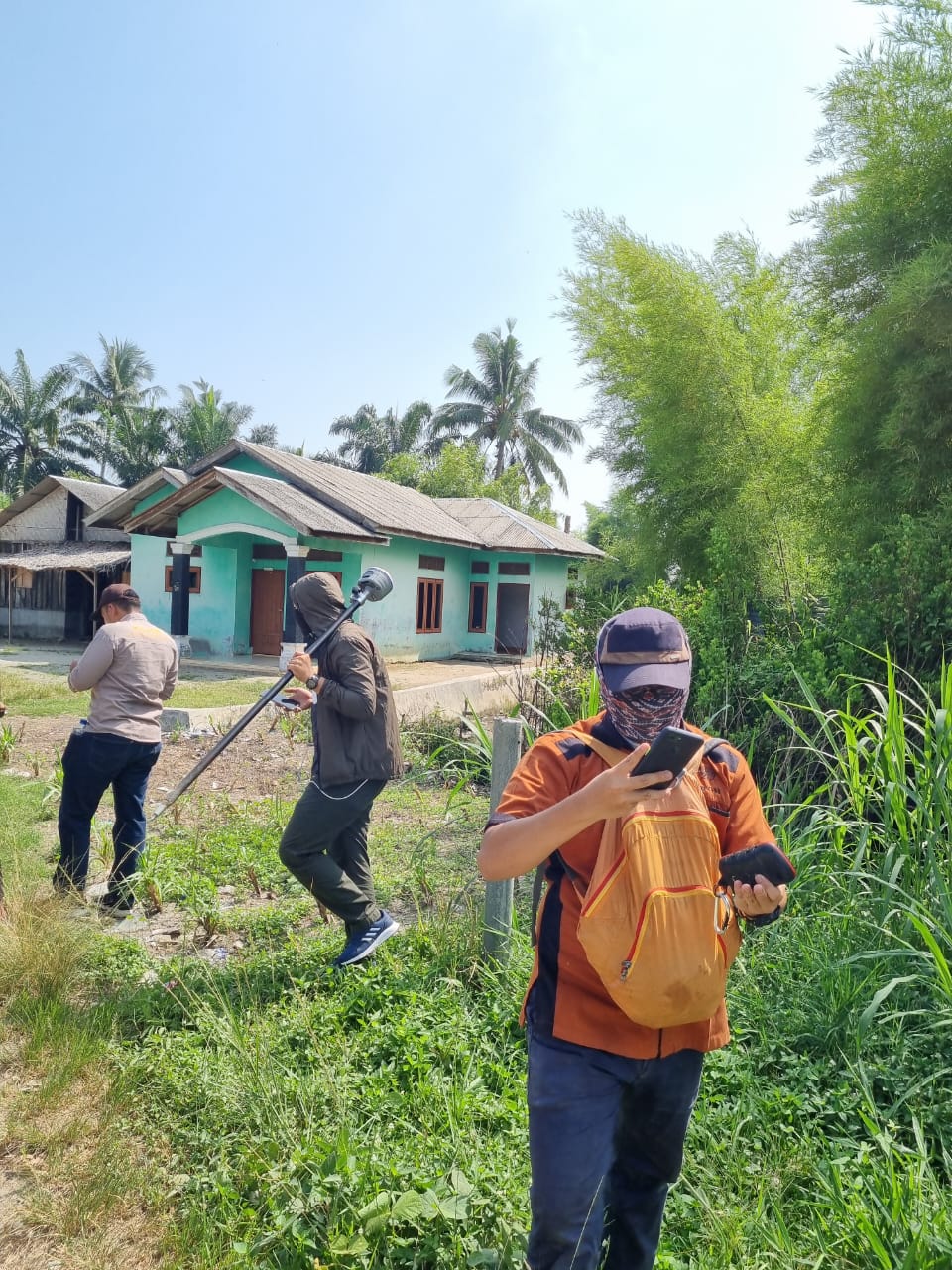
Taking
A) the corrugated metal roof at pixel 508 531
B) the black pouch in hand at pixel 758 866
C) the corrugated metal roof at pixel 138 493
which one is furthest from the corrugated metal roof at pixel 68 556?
the black pouch in hand at pixel 758 866

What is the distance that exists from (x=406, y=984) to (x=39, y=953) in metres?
1.54

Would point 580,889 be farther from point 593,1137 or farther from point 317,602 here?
point 317,602

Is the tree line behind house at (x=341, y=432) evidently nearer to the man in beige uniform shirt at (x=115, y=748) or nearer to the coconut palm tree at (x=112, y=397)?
the coconut palm tree at (x=112, y=397)

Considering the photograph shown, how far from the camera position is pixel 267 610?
19719mm

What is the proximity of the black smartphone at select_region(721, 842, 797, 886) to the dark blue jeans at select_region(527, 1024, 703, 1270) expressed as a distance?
1.31 feet

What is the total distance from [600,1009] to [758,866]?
0.41 m

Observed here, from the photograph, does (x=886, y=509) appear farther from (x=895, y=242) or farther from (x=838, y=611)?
(x=895, y=242)

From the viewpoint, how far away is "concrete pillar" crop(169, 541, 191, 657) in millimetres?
18438

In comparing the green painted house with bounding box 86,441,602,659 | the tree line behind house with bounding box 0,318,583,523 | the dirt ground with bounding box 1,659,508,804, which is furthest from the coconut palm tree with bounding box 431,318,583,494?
the dirt ground with bounding box 1,659,508,804

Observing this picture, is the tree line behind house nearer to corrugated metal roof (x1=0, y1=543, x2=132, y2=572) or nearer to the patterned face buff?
corrugated metal roof (x1=0, y1=543, x2=132, y2=572)

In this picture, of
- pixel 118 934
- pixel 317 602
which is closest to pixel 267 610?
pixel 118 934

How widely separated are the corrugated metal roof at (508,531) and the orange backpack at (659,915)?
19018mm

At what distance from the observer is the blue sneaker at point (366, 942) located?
3471 millimetres

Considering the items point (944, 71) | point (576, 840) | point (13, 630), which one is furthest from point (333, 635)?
point (13, 630)
